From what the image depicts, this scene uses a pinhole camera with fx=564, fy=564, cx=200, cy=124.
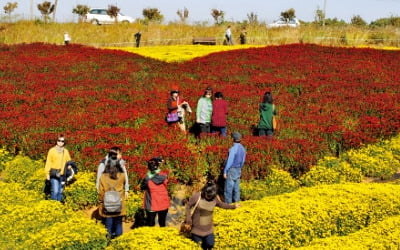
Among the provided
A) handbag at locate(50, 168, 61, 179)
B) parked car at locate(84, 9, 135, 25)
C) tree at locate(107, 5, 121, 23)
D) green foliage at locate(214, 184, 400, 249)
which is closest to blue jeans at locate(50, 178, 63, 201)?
handbag at locate(50, 168, 61, 179)

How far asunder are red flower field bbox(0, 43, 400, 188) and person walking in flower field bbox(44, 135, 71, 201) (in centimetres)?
147

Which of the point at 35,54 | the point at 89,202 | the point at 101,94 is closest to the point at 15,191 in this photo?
the point at 89,202

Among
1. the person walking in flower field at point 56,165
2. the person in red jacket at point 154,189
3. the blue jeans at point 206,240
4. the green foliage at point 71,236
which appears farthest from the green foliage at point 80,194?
the blue jeans at point 206,240

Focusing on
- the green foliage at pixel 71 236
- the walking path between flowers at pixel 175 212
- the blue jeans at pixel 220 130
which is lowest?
the walking path between flowers at pixel 175 212

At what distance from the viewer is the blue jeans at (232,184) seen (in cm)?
1120

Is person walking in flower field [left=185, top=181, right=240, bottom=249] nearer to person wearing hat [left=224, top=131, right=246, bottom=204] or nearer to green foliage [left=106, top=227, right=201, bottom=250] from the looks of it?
green foliage [left=106, top=227, right=201, bottom=250]

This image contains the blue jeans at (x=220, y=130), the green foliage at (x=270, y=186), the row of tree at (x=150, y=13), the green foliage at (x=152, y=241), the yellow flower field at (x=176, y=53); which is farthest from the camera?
the row of tree at (x=150, y=13)

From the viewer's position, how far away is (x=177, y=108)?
14.7 meters

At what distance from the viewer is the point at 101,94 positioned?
19828 millimetres

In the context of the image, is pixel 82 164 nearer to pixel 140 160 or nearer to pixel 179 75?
pixel 140 160

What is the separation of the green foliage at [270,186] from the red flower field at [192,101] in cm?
26

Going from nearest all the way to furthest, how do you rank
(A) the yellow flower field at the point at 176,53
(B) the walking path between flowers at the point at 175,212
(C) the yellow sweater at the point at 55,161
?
1. (B) the walking path between flowers at the point at 175,212
2. (C) the yellow sweater at the point at 55,161
3. (A) the yellow flower field at the point at 176,53

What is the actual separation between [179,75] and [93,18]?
30.3 m

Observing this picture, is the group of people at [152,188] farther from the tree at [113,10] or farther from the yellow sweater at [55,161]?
the tree at [113,10]
